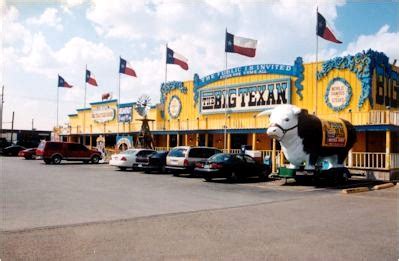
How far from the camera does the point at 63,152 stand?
1284 inches

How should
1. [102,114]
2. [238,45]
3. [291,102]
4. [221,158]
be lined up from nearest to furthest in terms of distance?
[221,158] < [238,45] < [291,102] < [102,114]

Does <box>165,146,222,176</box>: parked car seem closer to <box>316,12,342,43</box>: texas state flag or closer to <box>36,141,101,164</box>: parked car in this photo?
<box>316,12,342,43</box>: texas state flag

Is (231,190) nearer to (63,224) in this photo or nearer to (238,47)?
(63,224)

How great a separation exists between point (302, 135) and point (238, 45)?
1126cm

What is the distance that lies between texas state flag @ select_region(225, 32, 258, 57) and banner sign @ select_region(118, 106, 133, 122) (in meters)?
17.7

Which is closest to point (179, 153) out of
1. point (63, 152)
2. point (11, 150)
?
point (63, 152)

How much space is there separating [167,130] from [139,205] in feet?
75.2

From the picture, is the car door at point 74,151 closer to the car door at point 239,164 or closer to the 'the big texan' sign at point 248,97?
the 'the big texan' sign at point 248,97

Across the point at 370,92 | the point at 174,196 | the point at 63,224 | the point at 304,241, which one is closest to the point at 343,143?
the point at 370,92

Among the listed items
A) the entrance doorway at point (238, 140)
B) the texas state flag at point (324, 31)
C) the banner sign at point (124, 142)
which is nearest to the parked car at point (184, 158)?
the texas state flag at point (324, 31)

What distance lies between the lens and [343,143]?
65.3ft

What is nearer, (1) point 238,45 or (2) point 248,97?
(1) point 238,45

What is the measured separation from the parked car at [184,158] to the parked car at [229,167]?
224cm

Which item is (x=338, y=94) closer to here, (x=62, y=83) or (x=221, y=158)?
(x=221, y=158)
